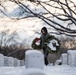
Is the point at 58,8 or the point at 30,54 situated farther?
the point at 58,8

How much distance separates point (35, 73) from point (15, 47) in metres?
70.4

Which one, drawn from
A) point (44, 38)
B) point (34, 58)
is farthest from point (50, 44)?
point (34, 58)

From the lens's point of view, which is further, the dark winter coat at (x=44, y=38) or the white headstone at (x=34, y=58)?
the dark winter coat at (x=44, y=38)

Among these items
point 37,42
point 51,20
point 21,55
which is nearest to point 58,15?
point 51,20

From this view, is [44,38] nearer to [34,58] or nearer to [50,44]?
[50,44]

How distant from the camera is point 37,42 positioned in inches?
632

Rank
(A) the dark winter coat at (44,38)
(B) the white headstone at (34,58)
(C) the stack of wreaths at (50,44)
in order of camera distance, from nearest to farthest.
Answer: (B) the white headstone at (34,58), (A) the dark winter coat at (44,38), (C) the stack of wreaths at (50,44)

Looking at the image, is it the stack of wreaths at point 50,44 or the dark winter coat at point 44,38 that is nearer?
the dark winter coat at point 44,38

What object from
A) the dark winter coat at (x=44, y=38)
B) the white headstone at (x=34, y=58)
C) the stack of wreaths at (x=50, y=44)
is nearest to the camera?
the white headstone at (x=34, y=58)

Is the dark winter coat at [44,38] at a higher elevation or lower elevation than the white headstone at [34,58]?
higher

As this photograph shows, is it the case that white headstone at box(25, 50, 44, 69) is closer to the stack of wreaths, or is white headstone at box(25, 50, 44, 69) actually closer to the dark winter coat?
the dark winter coat

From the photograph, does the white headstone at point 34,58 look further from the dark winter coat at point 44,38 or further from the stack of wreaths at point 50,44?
the stack of wreaths at point 50,44

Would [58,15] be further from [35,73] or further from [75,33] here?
[35,73]

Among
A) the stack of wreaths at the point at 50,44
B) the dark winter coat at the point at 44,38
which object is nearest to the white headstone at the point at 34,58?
the dark winter coat at the point at 44,38
